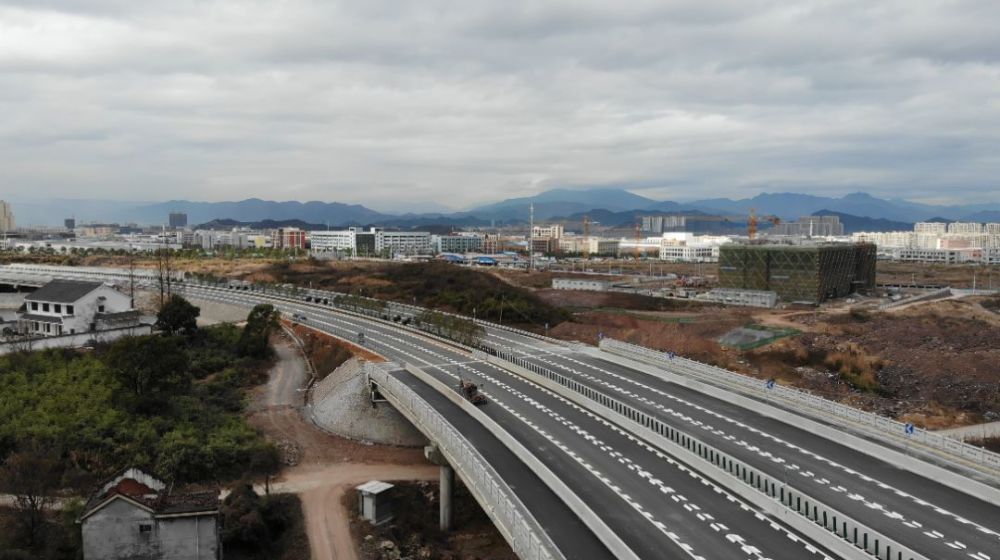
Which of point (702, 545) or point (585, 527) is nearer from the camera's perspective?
point (702, 545)

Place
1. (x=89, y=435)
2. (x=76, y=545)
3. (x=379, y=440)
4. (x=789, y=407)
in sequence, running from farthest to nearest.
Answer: (x=379, y=440)
(x=89, y=435)
(x=789, y=407)
(x=76, y=545)

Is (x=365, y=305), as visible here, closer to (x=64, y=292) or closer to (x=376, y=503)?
(x=64, y=292)

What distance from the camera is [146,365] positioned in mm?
40031

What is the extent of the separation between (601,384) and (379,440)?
1260cm

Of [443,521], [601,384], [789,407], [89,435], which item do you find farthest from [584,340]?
[89,435]

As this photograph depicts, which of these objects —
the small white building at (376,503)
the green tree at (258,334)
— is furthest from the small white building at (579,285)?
the small white building at (376,503)

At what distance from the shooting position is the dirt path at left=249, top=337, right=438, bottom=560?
2812cm

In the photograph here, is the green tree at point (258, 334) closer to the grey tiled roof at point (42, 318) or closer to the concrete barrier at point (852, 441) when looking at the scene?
the grey tiled roof at point (42, 318)

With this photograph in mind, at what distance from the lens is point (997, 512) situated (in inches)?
783

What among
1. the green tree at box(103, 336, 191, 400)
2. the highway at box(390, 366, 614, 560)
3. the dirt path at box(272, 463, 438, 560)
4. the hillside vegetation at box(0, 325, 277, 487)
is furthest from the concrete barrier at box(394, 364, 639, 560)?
the green tree at box(103, 336, 191, 400)

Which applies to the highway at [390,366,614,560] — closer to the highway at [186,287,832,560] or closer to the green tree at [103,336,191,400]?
the highway at [186,287,832,560]

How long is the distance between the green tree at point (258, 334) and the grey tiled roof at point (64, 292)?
13496 mm

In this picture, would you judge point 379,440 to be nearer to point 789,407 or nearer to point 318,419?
point 318,419

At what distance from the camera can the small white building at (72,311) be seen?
55562mm
